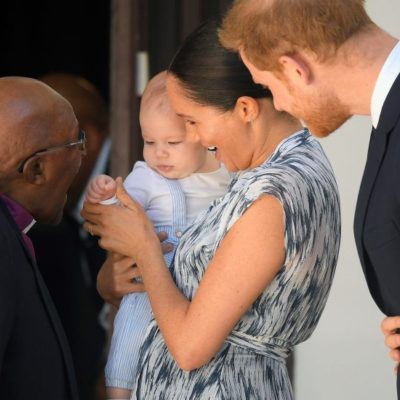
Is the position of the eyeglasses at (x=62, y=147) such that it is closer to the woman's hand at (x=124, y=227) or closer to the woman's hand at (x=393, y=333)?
the woman's hand at (x=124, y=227)

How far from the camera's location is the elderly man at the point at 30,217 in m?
2.56

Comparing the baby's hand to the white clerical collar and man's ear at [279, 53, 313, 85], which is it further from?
the white clerical collar

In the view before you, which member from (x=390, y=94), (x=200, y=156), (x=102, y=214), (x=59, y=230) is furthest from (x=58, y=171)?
(x=59, y=230)

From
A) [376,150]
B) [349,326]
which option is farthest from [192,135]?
[349,326]

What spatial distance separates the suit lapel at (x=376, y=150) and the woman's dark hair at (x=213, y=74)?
550mm

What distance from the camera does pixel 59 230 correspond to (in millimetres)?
4820

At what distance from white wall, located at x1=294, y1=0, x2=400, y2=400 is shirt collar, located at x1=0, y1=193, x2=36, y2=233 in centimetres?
205

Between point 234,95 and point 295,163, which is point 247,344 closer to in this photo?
point 295,163

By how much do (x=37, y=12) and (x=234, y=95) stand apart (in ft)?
20.0

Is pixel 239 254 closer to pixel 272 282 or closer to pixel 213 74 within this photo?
pixel 272 282

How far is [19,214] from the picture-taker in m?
2.81

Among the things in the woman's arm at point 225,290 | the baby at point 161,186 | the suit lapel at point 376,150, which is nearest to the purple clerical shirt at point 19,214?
the baby at point 161,186

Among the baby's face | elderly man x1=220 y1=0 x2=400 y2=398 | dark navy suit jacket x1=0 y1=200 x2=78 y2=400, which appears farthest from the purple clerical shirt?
elderly man x1=220 y1=0 x2=400 y2=398

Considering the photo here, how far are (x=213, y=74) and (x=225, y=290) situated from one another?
583 millimetres
